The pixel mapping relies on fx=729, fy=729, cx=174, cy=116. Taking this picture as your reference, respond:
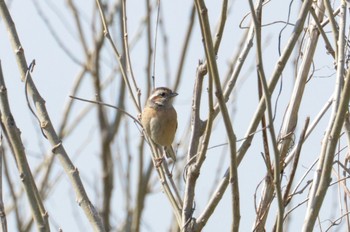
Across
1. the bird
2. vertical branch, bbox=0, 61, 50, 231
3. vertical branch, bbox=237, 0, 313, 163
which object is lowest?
vertical branch, bbox=0, 61, 50, 231

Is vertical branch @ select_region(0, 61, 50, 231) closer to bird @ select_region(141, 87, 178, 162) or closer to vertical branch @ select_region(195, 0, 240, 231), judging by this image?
vertical branch @ select_region(195, 0, 240, 231)

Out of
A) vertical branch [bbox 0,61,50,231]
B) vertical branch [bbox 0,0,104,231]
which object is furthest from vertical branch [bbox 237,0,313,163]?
vertical branch [bbox 0,61,50,231]

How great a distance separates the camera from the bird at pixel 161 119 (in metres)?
4.98

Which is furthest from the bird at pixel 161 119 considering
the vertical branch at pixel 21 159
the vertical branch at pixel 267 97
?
the vertical branch at pixel 267 97

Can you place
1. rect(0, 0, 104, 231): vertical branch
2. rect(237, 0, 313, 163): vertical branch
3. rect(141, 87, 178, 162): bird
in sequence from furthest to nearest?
rect(141, 87, 178, 162): bird < rect(0, 0, 104, 231): vertical branch < rect(237, 0, 313, 163): vertical branch

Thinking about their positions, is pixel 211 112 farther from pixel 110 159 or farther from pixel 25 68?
pixel 110 159

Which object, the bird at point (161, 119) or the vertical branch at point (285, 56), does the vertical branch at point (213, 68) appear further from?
the bird at point (161, 119)

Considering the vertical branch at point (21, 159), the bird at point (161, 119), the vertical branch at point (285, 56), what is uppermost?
the bird at point (161, 119)

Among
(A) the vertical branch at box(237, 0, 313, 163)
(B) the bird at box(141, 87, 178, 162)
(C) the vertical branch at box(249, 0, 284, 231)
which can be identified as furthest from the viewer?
(B) the bird at box(141, 87, 178, 162)

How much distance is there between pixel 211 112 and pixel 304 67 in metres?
0.60

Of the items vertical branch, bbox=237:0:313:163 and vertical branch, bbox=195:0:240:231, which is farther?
vertical branch, bbox=237:0:313:163

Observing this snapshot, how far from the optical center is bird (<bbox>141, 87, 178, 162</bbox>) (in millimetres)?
4980

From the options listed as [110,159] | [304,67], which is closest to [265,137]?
[304,67]

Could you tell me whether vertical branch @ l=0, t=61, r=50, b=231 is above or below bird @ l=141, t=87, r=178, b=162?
below
